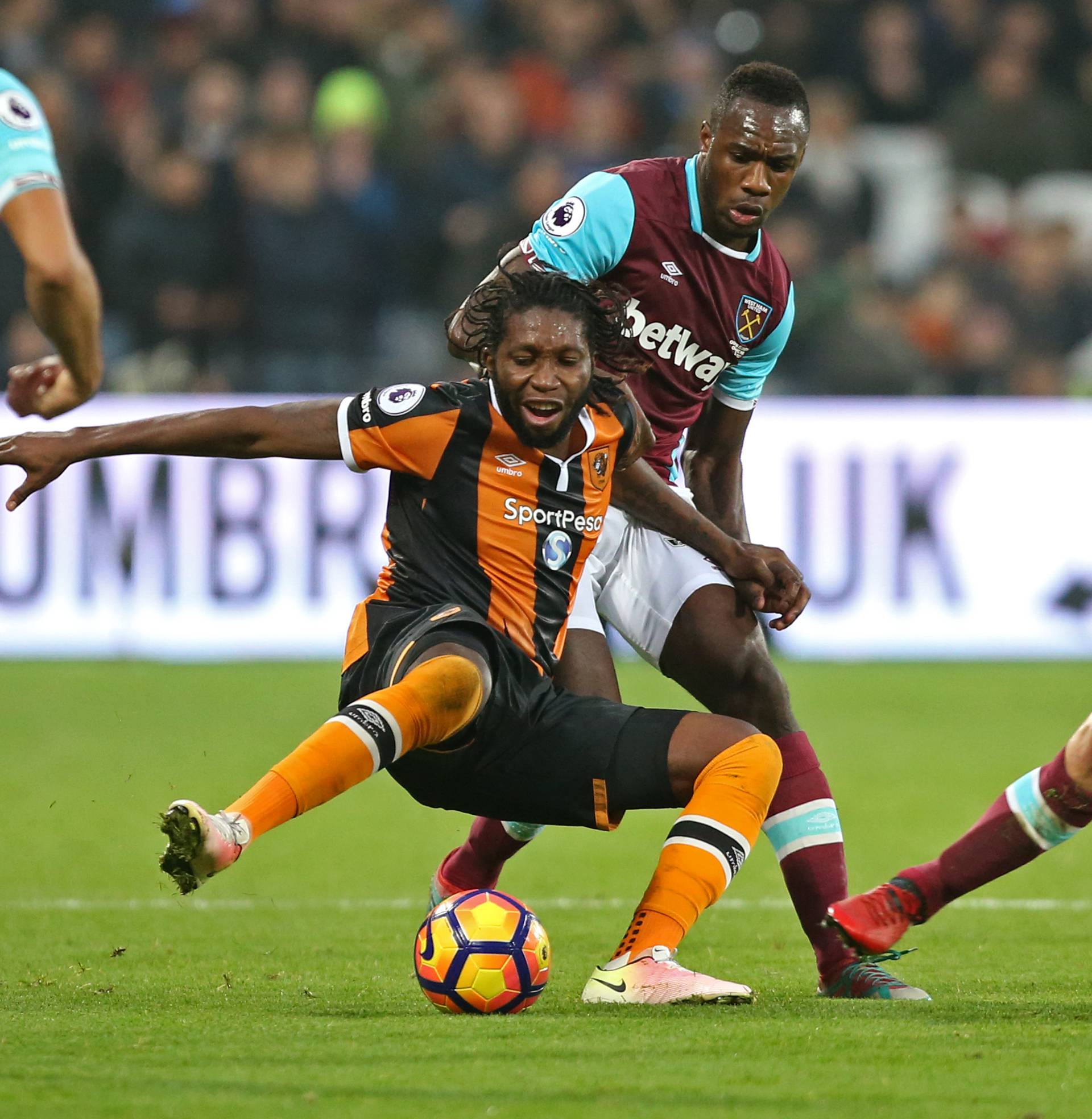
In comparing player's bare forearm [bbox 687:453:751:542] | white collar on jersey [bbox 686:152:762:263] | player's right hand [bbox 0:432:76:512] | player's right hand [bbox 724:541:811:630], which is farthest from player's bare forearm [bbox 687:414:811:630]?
player's right hand [bbox 0:432:76:512]

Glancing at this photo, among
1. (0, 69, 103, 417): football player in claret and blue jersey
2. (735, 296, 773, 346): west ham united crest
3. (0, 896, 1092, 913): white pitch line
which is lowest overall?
(0, 896, 1092, 913): white pitch line

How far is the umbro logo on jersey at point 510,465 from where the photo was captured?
4.83 m

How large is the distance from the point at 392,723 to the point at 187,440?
2.78ft

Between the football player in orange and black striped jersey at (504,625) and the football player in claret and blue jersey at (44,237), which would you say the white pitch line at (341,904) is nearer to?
the football player in orange and black striped jersey at (504,625)

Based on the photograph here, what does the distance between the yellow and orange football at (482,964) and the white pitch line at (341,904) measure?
1737mm

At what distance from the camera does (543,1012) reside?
14.3 ft

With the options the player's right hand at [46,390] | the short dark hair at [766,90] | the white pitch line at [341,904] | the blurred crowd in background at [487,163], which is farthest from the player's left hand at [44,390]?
the blurred crowd in background at [487,163]

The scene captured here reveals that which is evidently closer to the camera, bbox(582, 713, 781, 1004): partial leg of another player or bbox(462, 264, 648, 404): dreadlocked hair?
bbox(582, 713, 781, 1004): partial leg of another player

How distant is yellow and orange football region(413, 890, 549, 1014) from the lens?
14.1 ft

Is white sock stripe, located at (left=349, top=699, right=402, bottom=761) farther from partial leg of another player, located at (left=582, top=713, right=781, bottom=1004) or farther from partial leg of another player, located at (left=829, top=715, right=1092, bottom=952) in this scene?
partial leg of another player, located at (left=829, top=715, right=1092, bottom=952)

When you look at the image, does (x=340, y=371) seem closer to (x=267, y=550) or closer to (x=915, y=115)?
(x=267, y=550)

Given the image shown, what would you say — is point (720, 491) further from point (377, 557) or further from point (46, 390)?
point (377, 557)

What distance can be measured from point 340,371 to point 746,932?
24.9 ft

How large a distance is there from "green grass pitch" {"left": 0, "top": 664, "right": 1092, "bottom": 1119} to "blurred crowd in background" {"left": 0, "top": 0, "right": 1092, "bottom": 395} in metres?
3.24
